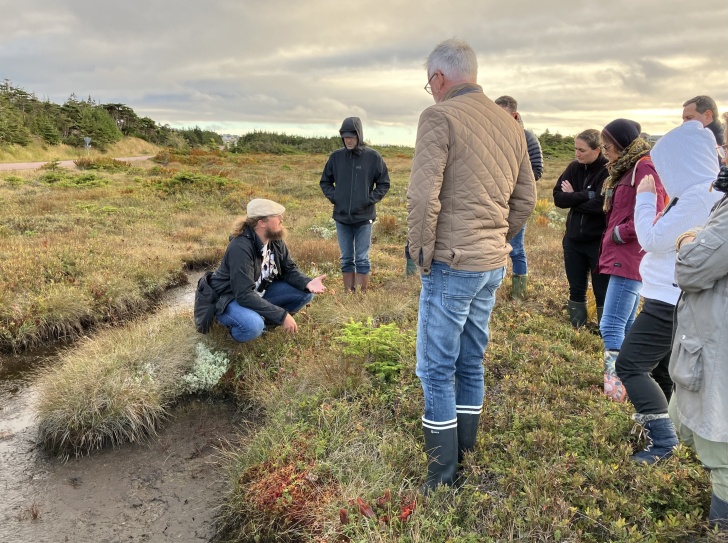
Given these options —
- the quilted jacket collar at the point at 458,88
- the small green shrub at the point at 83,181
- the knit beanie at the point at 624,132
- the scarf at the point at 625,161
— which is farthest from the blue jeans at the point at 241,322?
the small green shrub at the point at 83,181

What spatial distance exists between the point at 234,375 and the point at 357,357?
1.35 meters

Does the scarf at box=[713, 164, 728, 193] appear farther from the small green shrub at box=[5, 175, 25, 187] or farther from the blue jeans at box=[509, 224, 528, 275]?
the small green shrub at box=[5, 175, 25, 187]

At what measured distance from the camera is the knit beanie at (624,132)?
11.2 ft

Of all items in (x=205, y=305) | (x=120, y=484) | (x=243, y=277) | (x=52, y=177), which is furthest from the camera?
(x=52, y=177)

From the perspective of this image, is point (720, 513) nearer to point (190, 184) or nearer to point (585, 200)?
point (585, 200)

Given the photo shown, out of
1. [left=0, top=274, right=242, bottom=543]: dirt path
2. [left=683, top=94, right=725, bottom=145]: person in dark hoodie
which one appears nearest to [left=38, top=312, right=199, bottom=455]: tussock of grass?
[left=0, top=274, right=242, bottom=543]: dirt path

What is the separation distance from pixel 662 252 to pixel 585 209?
1.99 m

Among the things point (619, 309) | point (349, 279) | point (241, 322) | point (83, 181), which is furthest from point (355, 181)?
point (83, 181)

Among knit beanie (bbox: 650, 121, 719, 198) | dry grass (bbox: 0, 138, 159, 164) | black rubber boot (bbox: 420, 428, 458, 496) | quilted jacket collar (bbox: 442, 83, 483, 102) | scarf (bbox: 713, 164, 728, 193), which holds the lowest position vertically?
black rubber boot (bbox: 420, 428, 458, 496)

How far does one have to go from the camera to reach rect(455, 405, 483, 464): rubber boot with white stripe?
2.74 metres

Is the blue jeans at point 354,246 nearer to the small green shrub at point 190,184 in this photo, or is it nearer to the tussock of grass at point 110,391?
the tussock of grass at point 110,391

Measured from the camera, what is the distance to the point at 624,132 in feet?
11.2

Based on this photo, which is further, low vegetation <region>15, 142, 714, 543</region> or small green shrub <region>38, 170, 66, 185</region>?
small green shrub <region>38, 170, 66, 185</region>

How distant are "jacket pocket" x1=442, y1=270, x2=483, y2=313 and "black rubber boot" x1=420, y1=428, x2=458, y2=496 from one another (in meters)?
0.74
